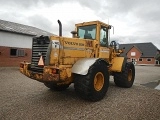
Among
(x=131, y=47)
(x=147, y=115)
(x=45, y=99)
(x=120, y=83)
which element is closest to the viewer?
(x=147, y=115)

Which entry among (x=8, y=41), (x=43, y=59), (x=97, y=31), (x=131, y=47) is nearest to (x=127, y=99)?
(x=97, y=31)

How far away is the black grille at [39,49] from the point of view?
657cm

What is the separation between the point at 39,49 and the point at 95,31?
7.90 ft

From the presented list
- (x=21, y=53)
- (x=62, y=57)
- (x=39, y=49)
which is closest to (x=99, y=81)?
(x=62, y=57)

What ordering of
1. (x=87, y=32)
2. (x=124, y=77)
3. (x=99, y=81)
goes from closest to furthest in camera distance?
1. (x=99, y=81)
2. (x=87, y=32)
3. (x=124, y=77)

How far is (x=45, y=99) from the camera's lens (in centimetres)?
731

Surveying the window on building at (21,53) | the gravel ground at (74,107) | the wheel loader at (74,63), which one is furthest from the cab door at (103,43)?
the window on building at (21,53)

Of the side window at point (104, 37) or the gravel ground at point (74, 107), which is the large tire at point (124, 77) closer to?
the gravel ground at point (74, 107)

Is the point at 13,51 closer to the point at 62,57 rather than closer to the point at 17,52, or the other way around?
the point at 17,52

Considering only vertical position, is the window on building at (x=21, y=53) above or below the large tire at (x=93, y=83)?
above

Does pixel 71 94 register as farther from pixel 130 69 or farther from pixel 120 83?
pixel 130 69

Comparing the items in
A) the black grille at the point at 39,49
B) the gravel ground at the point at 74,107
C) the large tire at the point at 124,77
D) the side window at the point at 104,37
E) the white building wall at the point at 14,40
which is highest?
the white building wall at the point at 14,40

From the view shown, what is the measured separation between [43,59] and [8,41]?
16022 mm

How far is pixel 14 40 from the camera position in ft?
71.2
